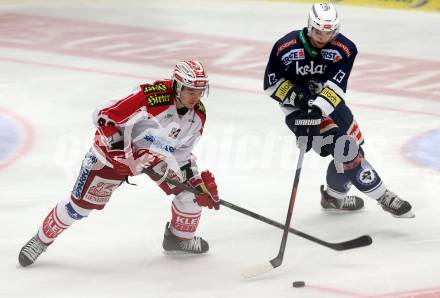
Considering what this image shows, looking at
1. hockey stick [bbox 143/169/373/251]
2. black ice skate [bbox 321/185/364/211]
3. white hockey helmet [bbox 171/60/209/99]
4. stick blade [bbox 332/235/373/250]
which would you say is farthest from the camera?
black ice skate [bbox 321/185/364/211]

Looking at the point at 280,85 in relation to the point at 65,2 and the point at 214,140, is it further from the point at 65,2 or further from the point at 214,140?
the point at 65,2

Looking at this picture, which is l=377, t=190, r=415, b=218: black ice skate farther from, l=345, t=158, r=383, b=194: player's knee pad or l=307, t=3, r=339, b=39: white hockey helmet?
l=307, t=3, r=339, b=39: white hockey helmet

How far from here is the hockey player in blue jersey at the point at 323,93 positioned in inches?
231

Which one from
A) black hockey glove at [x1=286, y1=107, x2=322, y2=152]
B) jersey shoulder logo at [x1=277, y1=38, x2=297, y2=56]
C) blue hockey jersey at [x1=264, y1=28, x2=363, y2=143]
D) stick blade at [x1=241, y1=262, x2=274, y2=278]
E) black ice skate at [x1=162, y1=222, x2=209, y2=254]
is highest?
jersey shoulder logo at [x1=277, y1=38, x2=297, y2=56]

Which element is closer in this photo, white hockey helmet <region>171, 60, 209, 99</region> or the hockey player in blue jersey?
white hockey helmet <region>171, 60, 209, 99</region>

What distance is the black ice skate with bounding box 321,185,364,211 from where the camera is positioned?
646 centimetres

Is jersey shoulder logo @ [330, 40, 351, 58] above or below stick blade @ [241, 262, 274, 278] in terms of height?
above

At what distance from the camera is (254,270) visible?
5.30m

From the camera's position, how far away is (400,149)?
771 cm

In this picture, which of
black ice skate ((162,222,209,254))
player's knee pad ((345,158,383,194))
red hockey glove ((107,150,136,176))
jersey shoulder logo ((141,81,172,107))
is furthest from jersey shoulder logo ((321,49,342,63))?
red hockey glove ((107,150,136,176))

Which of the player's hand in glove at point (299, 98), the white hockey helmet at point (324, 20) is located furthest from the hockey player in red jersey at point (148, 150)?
the white hockey helmet at point (324, 20)

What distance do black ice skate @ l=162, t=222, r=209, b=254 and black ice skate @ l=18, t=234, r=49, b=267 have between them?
703 mm

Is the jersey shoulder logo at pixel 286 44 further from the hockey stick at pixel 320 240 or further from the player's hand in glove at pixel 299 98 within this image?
the hockey stick at pixel 320 240

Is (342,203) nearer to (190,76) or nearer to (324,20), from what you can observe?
(324,20)
